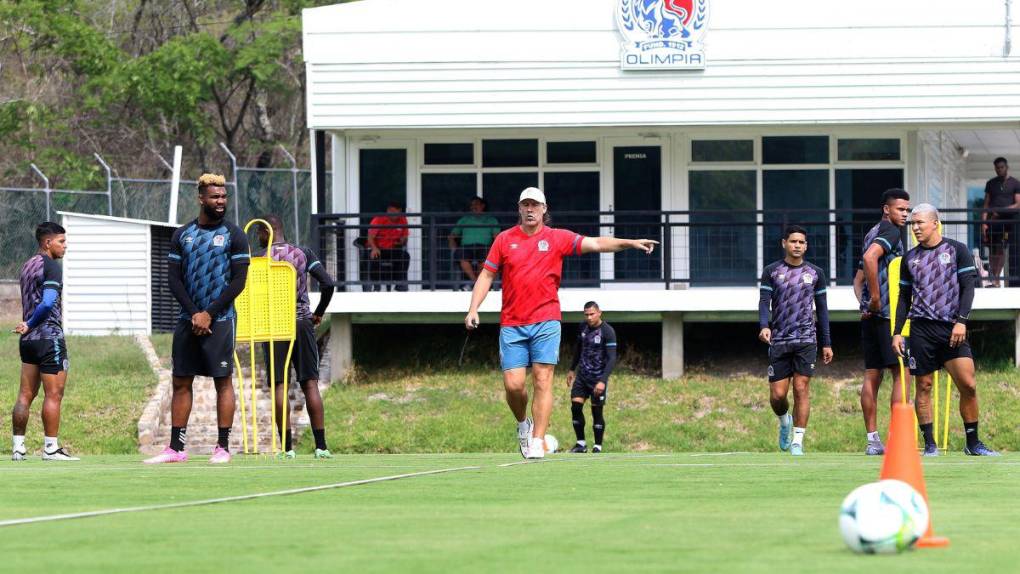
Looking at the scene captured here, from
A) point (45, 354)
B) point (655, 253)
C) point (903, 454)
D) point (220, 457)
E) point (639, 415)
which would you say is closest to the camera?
point (903, 454)

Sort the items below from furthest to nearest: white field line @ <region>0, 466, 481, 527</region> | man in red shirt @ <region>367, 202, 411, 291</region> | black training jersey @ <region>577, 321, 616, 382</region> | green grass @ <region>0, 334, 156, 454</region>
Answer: man in red shirt @ <region>367, 202, 411, 291</region> < green grass @ <region>0, 334, 156, 454</region> < black training jersey @ <region>577, 321, 616, 382</region> < white field line @ <region>0, 466, 481, 527</region>

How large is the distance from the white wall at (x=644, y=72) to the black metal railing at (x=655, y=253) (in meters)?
1.48

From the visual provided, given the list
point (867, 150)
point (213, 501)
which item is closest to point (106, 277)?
point (867, 150)

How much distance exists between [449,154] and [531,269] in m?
13.3

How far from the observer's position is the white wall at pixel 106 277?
26609 millimetres

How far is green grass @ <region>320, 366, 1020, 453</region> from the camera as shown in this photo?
20047mm

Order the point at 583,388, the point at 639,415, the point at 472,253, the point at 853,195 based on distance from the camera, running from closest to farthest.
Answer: the point at 583,388
the point at 639,415
the point at 472,253
the point at 853,195

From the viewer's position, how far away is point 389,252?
24266 millimetres

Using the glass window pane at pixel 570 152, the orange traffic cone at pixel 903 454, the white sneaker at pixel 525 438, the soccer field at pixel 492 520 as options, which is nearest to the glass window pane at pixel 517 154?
the glass window pane at pixel 570 152

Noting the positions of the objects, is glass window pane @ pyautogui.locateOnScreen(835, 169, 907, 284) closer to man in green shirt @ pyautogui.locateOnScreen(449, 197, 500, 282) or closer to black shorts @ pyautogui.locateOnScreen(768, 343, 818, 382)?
man in green shirt @ pyautogui.locateOnScreen(449, 197, 500, 282)

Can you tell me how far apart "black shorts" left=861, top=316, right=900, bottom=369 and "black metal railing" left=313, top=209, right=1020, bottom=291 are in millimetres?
9048

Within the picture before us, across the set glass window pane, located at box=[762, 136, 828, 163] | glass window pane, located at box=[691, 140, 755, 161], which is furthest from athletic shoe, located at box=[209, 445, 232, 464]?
glass window pane, located at box=[762, 136, 828, 163]

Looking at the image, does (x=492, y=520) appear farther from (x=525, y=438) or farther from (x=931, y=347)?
(x=931, y=347)

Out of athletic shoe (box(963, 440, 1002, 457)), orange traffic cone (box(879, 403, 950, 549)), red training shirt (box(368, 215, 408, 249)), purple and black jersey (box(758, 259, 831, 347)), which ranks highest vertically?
red training shirt (box(368, 215, 408, 249))
